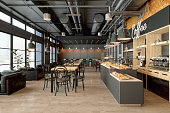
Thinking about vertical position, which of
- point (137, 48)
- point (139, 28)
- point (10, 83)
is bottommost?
point (10, 83)

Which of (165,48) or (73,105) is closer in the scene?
(73,105)

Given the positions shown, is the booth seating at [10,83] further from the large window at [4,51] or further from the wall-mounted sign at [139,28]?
the wall-mounted sign at [139,28]

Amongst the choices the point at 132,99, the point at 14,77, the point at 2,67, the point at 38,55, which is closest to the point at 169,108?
the point at 132,99

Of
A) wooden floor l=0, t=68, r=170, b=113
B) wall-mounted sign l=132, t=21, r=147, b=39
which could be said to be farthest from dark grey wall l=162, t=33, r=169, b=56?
wooden floor l=0, t=68, r=170, b=113

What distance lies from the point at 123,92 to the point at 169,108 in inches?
50.3

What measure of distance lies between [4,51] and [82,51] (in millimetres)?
13384

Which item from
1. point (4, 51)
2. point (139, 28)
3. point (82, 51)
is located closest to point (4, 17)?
point (4, 51)

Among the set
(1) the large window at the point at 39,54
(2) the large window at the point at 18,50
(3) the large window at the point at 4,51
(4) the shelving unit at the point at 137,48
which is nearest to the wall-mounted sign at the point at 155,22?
(4) the shelving unit at the point at 137,48

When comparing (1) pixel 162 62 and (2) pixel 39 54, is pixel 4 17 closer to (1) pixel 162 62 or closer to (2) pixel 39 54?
(2) pixel 39 54

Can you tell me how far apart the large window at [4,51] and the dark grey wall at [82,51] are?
12.6 meters

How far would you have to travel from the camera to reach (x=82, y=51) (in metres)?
19.5

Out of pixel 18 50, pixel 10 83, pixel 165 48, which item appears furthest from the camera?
pixel 18 50

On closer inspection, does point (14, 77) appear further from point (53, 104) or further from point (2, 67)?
point (53, 104)

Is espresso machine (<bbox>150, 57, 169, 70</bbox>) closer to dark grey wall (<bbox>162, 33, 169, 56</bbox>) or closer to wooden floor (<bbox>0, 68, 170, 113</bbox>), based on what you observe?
dark grey wall (<bbox>162, 33, 169, 56</bbox>)
